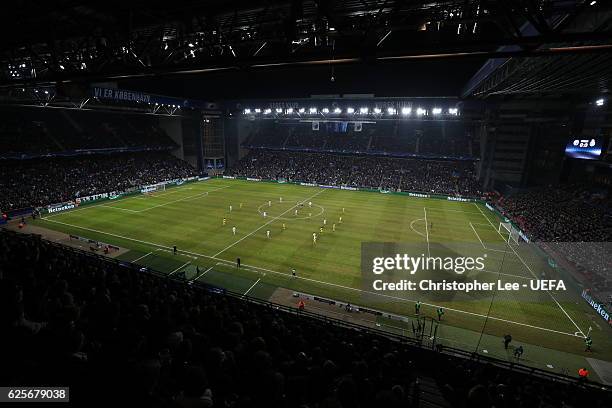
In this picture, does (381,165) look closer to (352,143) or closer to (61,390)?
(352,143)

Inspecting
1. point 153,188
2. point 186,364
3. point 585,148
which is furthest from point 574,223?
point 153,188

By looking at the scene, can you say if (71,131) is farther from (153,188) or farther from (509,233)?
(509,233)

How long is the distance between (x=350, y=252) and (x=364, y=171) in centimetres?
3742

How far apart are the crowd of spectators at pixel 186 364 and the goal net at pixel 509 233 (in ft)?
87.3

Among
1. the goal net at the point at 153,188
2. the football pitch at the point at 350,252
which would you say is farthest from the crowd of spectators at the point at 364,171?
the goal net at the point at 153,188

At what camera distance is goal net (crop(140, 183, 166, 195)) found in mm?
51000

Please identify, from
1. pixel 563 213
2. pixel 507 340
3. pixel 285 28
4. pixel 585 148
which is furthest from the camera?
pixel 585 148

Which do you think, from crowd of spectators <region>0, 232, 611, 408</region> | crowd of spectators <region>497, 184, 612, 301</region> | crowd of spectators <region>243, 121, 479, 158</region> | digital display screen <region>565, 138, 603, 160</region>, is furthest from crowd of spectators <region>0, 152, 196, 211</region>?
digital display screen <region>565, 138, 603, 160</region>

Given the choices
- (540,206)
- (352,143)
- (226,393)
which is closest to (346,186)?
(352,143)

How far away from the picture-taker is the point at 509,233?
33656mm

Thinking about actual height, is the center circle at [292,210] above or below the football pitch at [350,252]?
above

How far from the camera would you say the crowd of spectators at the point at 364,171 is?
2158 inches

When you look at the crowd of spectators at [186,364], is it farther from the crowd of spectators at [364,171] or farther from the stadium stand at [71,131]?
the stadium stand at [71,131]

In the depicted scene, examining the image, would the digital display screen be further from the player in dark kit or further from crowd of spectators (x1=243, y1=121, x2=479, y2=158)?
the player in dark kit
